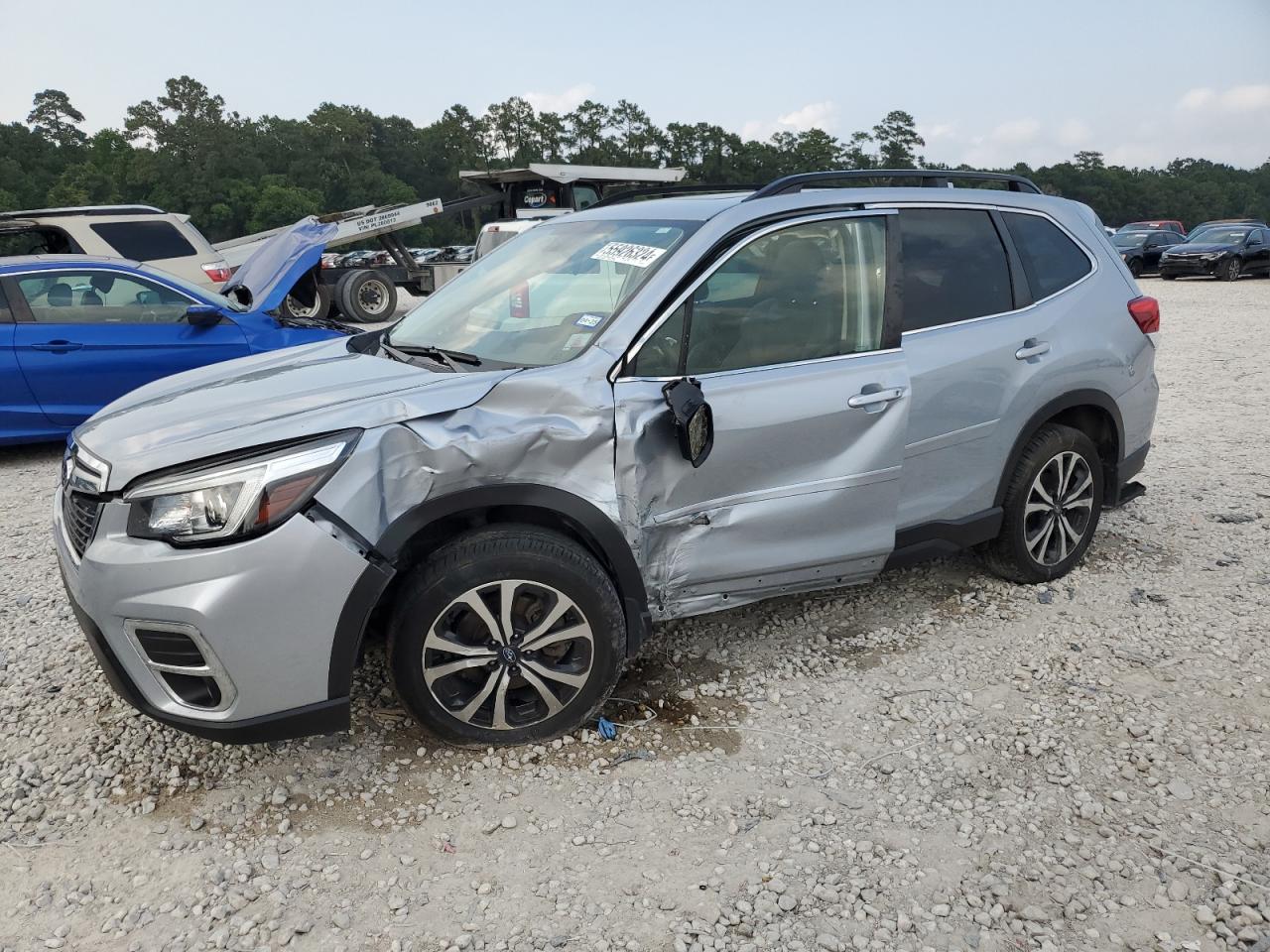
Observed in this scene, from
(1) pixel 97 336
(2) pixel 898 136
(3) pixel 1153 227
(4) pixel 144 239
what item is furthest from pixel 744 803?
(2) pixel 898 136

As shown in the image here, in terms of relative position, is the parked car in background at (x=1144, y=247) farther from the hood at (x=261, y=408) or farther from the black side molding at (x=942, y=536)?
Result: the hood at (x=261, y=408)

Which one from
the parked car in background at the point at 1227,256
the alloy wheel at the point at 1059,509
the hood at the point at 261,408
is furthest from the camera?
the parked car in background at the point at 1227,256

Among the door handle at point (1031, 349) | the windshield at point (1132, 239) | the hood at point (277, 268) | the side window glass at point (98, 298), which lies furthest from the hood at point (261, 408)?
the windshield at point (1132, 239)

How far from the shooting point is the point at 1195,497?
210 inches

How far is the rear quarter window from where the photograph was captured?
10945 mm

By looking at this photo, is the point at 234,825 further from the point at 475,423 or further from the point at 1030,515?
the point at 1030,515

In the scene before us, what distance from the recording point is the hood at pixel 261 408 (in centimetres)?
250

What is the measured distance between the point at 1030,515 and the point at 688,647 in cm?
165

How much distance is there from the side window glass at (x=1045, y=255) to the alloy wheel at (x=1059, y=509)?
29.5 inches

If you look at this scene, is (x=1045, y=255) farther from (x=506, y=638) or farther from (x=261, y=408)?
(x=261, y=408)

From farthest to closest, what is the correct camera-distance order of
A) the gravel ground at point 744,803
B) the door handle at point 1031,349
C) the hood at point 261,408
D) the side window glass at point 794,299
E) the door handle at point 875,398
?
the door handle at point 1031,349, the door handle at point 875,398, the side window glass at point 794,299, the hood at point 261,408, the gravel ground at point 744,803

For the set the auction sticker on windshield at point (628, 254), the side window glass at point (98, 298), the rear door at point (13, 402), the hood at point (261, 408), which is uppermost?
the auction sticker on windshield at point (628, 254)

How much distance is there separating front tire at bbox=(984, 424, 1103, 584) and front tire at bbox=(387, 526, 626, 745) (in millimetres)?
1971

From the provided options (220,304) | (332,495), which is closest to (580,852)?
(332,495)
